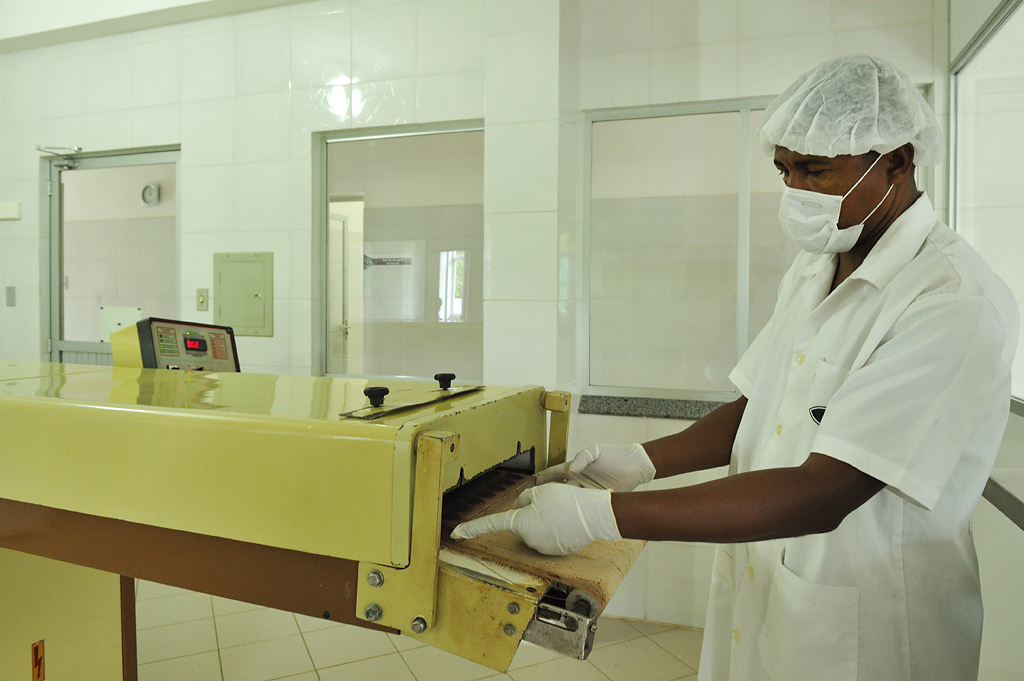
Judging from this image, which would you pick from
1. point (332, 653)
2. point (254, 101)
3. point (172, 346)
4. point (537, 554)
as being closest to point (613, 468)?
point (537, 554)

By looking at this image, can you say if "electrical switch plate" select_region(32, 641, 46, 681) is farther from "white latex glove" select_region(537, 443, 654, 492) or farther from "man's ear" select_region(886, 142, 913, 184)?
"man's ear" select_region(886, 142, 913, 184)

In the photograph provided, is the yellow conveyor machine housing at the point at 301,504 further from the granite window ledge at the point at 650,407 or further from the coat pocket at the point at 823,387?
the granite window ledge at the point at 650,407

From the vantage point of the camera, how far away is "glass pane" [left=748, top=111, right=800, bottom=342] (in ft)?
8.61

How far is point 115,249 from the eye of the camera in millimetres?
3537

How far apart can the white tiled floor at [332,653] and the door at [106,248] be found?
163 centimetres

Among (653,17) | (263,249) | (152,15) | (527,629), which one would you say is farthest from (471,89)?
(527,629)

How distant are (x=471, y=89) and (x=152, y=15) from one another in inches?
65.9

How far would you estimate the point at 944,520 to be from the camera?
3.16ft

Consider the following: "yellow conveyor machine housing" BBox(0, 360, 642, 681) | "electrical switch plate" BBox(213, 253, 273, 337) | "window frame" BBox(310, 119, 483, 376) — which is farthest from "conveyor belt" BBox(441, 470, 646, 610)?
"electrical switch plate" BBox(213, 253, 273, 337)

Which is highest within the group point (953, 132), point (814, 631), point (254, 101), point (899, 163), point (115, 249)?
point (254, 101)

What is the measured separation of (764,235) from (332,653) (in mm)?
2287

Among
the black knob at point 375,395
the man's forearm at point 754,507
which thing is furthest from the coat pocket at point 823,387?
the black knob at point 375,395

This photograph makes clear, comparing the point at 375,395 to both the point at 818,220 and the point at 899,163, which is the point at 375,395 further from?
the point at 899,163

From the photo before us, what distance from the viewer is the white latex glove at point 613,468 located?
1.24 metres
